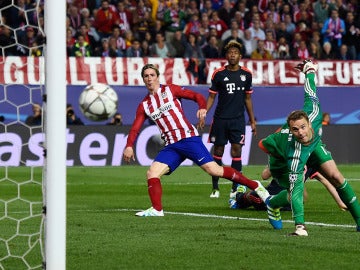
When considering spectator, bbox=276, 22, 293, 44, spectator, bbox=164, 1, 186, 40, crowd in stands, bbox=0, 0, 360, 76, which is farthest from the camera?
spectator, bbox=276, 22, 293, 44

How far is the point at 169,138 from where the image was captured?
12445 mm

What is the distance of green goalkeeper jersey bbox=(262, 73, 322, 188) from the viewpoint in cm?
989

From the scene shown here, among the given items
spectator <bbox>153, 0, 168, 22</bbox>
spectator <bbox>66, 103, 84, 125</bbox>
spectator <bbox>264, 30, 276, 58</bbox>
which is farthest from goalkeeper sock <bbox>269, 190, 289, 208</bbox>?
spectator <bbox>264, 30, 276, 58</bbox>

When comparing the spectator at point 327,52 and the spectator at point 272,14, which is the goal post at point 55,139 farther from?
the spectator at point 272,14

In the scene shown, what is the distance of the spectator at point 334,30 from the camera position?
28.1 metres

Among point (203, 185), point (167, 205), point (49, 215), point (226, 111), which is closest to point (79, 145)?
point (203, 185)

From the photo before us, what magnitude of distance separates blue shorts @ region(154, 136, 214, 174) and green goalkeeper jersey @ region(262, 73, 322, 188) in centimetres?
168

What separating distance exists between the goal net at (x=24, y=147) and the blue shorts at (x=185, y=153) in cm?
153

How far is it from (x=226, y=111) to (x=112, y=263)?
25.2ft

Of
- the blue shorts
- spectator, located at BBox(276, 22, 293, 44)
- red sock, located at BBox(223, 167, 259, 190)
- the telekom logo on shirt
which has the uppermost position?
spectator, located at BBox(276, 22, 293, 44)

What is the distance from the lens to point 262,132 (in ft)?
74.2

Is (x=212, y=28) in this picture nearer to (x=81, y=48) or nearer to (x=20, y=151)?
(x=81, y=48)

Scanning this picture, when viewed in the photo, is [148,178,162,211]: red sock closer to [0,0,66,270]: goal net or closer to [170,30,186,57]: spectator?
A: [0,0,66,270]: goal net

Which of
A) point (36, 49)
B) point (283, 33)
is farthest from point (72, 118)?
point (36, 49)
